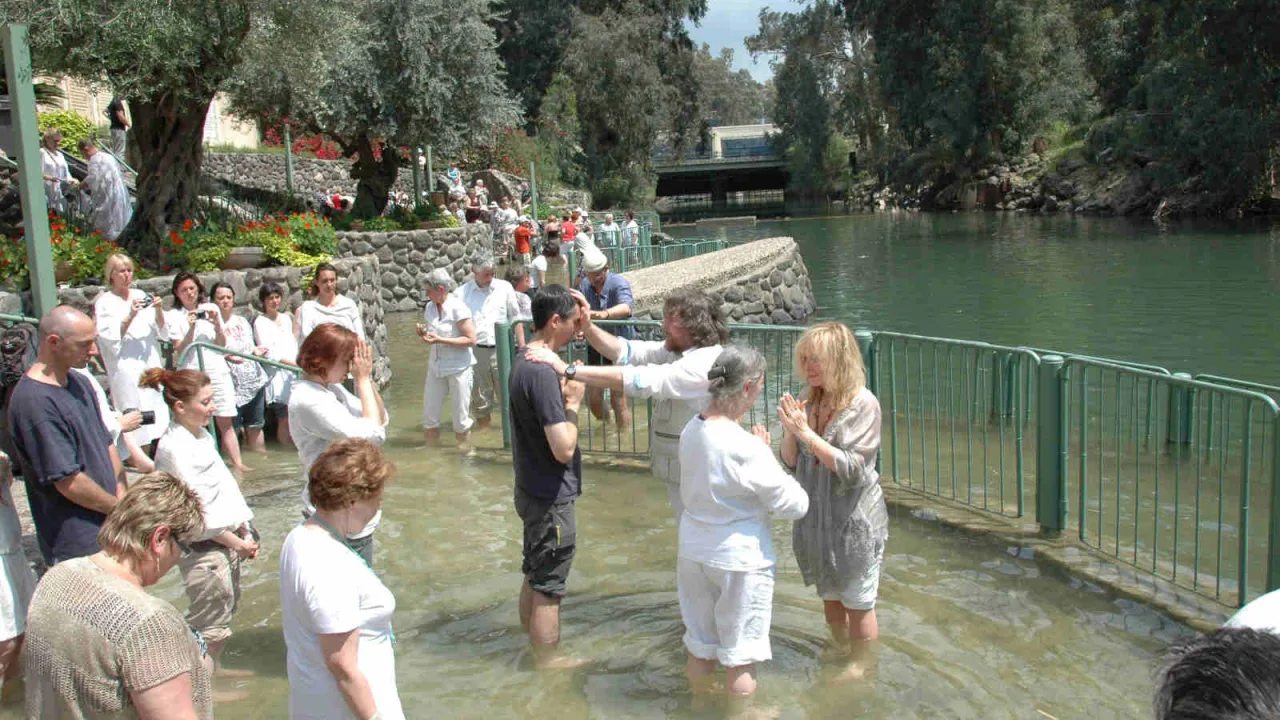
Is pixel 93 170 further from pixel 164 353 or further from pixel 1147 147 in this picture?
pixel 1147 147

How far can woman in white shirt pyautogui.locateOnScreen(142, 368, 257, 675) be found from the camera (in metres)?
4.75

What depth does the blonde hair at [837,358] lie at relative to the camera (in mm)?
4758

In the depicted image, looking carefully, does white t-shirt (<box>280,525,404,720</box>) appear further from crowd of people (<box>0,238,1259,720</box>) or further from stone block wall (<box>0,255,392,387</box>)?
stone block wall (<box>0,255,392,387</box>)

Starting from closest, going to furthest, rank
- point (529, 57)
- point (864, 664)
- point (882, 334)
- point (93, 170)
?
point (864, 664)
point (882, 334)
point (93, 170)
point (529, 57)

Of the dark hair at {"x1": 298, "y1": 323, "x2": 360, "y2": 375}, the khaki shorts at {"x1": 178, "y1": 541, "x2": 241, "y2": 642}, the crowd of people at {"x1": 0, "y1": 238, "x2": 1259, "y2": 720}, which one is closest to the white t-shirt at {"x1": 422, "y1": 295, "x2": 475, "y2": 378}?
the crowd of people at {"x1": 0, "y1": 238, "x2": 1259, "y2": 720}

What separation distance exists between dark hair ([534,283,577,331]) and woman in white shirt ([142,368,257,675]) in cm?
156

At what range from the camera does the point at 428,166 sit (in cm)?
2505

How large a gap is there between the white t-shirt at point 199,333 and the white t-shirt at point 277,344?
1.74 feet

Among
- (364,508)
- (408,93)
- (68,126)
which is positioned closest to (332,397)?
(364,508)

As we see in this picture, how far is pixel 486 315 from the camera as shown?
9.80 m

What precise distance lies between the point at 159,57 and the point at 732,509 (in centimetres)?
982

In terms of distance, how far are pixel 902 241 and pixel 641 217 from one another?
9186mm

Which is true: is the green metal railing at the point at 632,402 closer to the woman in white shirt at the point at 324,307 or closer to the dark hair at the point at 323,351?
the woman in white shirt at the point at 324,307

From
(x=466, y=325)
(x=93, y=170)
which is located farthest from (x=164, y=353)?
(x=93, y=170)
